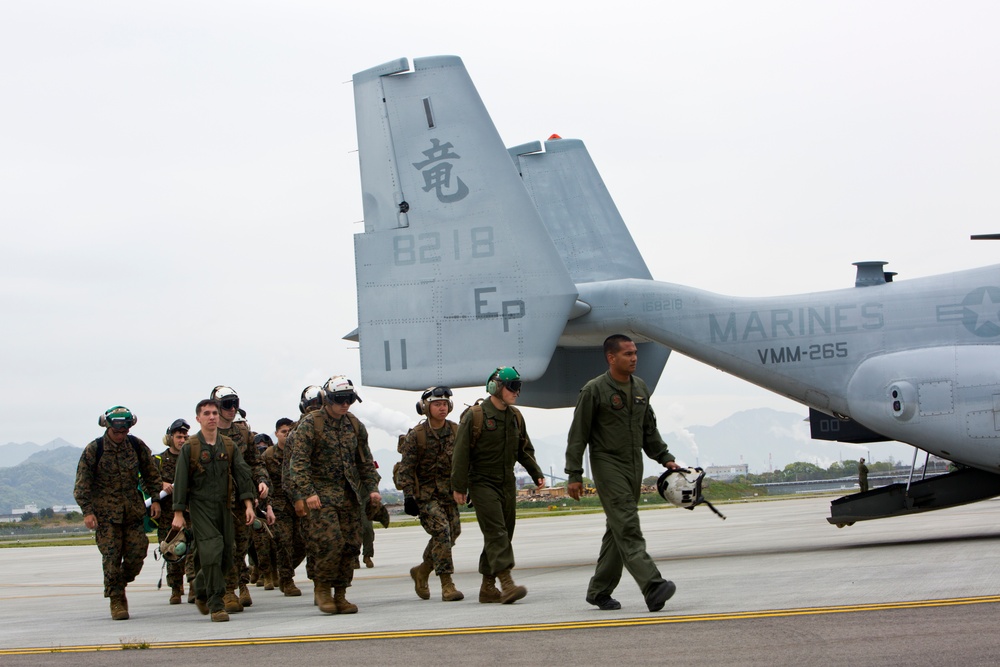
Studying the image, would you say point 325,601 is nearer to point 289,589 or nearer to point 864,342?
point 289,589

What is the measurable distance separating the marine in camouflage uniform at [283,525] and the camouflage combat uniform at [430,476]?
2.56 meters

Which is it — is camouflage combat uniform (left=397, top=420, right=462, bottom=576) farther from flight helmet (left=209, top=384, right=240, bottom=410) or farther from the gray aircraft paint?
the gray aircraft paint

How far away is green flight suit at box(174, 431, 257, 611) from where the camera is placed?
10.5 m

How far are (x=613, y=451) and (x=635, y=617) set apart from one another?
138 centimetres

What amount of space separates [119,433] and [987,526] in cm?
1187

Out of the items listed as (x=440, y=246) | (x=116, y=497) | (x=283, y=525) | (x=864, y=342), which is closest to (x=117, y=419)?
(x=116, y=497)

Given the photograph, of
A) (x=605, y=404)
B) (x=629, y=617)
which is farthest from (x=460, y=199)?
(x=629, y=617)

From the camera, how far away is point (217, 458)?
10.8m

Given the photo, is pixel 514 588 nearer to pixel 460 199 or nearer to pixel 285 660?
pixel 285 660

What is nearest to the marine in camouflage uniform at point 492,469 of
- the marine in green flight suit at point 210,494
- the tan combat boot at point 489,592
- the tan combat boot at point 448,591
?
the tan combat boot at point 489,592

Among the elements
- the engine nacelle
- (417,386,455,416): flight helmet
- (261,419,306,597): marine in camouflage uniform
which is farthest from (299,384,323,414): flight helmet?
the engine nacelle

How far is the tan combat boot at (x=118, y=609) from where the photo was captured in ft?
35.2

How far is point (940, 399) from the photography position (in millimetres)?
13680

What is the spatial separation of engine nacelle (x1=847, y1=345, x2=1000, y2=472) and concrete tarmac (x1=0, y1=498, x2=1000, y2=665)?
114cm
